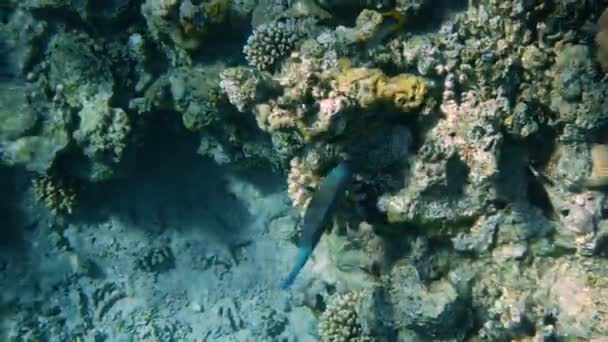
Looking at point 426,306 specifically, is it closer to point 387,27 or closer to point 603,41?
point 387,27

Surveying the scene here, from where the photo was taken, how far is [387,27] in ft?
13.9

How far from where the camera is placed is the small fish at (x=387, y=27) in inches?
166

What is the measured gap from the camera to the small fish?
4.21m

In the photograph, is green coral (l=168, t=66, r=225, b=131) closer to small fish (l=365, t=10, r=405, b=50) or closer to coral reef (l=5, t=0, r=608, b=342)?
coral reef (l=5, t=0, r=608, b=342)

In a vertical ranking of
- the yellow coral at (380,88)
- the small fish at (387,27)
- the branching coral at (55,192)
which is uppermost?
the small fish at (387,27)

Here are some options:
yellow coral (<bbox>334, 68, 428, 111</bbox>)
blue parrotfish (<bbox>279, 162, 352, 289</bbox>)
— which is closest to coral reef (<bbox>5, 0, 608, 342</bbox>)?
yellow coral (<bbox>334, 68, 428, 111</bbox>)

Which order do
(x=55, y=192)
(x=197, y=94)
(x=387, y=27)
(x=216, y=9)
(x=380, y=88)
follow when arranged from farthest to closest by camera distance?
(x=55, y=192)
(x=197, y=94)
(x=216, y=9)
(x=387, y=27)
(x=380, y=88)

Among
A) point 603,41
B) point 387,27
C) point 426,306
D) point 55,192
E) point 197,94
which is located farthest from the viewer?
point 55,192

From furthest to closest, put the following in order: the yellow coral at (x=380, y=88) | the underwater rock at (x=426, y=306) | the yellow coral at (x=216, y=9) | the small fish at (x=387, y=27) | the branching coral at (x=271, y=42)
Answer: the yellow coral at (x=216, y=9)
the branching coral at (x=271, y=42)
the underwater rock at (x=426, y=306)
the small fish at (x=387, y=27)
the yellow coral at (x=380, y=88)

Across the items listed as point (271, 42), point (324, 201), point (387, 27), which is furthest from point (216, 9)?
point (324, 201)

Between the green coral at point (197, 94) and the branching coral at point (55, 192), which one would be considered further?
the branching coral at point (55, 192)

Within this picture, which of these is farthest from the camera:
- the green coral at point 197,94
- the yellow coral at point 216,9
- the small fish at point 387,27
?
the green coral at point 197,94

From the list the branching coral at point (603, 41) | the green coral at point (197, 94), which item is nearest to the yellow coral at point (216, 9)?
the green coral at point (197, 94)

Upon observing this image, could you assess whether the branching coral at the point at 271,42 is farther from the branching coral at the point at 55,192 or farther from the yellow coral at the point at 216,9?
the branching coral at the point at 55,192
